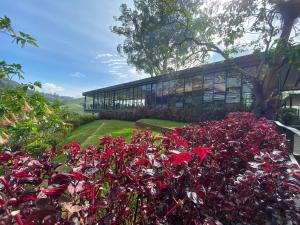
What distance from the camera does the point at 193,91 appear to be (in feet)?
58.0

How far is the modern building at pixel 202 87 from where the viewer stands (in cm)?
1384

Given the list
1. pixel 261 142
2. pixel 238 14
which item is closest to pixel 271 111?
pixel 238 14

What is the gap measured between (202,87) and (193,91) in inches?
37.7

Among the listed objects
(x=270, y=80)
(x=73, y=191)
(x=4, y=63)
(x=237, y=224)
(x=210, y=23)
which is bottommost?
(x=237, y=224)

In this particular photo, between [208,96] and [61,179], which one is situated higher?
[208,96]

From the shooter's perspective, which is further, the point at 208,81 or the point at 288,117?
the point at 208,81

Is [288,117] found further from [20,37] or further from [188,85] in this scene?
[20,37]

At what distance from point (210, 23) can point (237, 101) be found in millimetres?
5110

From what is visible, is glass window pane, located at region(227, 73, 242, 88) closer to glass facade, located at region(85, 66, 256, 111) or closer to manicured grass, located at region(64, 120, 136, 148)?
glass facade, located at region(85, 66, 256, 111)

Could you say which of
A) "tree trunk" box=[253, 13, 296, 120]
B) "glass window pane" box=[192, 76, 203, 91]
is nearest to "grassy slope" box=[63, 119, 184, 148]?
"tree trunk" box=[253, 13, 296, 120]

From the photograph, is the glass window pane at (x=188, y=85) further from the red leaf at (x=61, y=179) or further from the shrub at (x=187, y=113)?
the red leaf at (x=61, y=179)

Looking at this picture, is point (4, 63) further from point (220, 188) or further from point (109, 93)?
point (109, 93)

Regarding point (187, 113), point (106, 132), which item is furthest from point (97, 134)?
point (187, 113)

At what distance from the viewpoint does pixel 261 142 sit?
3176mm
